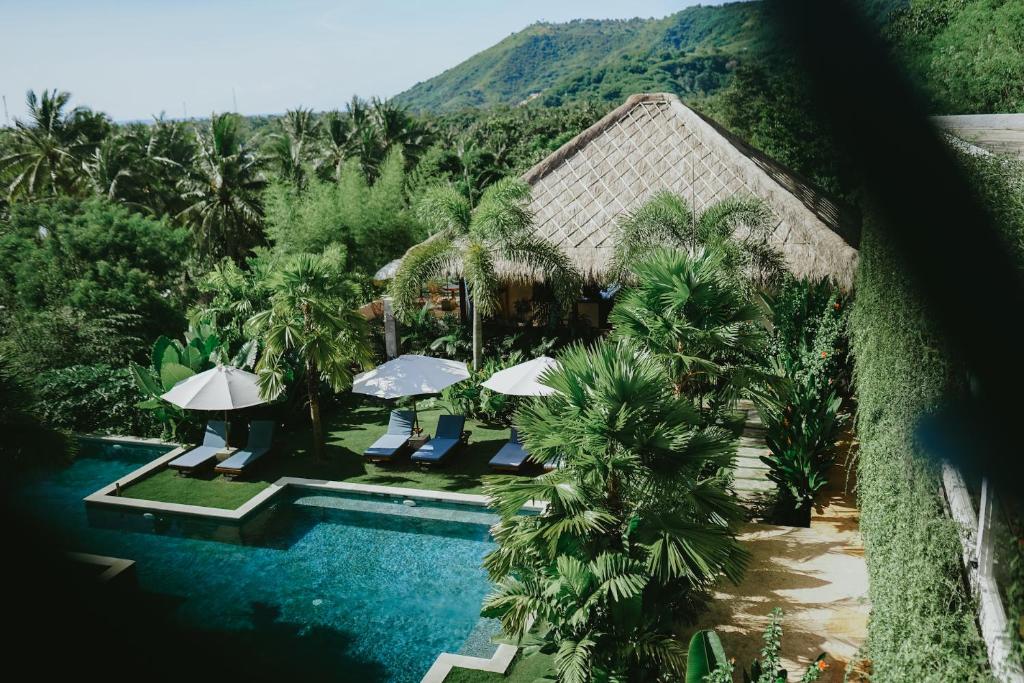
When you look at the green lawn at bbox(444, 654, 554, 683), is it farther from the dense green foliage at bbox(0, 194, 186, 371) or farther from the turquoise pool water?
the dense green foliage at bbox(0, 194, 186, 371)

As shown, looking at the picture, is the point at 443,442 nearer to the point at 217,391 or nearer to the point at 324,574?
the point at 324,574

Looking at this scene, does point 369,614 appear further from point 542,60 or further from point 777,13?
point 542,60

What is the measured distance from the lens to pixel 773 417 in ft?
30.0

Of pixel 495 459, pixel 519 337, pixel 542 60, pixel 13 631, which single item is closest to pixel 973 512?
pixel 13 631

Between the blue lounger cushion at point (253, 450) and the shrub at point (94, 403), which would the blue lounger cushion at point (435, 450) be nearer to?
the blue lounger cushion at point (253, 450)

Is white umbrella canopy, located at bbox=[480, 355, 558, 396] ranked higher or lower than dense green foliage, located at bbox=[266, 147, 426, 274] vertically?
lower

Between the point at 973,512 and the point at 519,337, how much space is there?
12.0m

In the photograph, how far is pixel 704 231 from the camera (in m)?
11.5

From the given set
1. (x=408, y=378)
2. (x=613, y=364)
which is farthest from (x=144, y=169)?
(x=613, y=364)

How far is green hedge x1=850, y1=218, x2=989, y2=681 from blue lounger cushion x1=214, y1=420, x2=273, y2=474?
8.57 m

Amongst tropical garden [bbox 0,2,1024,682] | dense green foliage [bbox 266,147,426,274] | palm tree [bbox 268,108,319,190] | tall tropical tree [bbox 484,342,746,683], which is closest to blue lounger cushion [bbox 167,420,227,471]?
tropical garden [bbox 0,2,1024,682]

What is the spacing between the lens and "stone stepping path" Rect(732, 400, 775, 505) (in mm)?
9070

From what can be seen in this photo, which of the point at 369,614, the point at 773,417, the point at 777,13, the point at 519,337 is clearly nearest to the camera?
the point at 777,13

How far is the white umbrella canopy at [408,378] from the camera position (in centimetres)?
1129
